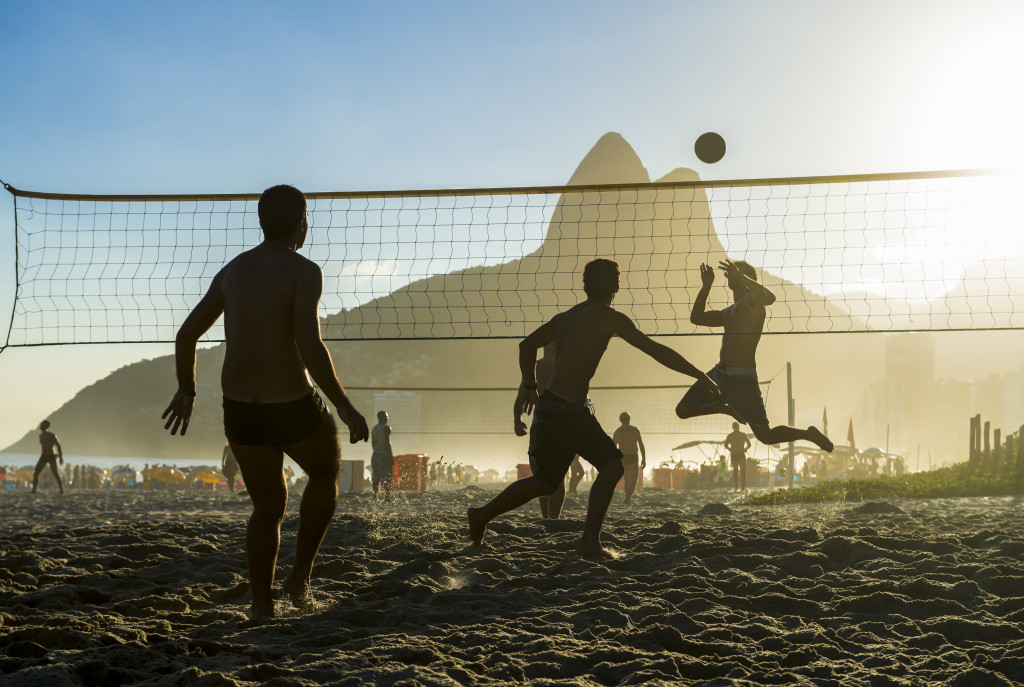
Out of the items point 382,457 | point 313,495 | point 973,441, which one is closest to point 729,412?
point 313,495

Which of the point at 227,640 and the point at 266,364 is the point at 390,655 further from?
the point at 266,364

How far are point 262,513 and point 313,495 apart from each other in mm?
203

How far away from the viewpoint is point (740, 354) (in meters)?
5.94

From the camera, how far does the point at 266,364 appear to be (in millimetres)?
3104

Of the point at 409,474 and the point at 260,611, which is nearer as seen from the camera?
the point at 260,611

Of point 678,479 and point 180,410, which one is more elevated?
point 180,410

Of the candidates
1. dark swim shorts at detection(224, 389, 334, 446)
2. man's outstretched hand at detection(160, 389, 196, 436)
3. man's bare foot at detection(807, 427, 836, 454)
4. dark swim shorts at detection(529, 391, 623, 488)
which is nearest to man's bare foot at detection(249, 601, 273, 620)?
dark swim shorts at detection(224, 389, 334, 446)

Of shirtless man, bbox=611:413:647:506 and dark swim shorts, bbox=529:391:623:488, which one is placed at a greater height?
dark swim shorts, bbox=529:391:623:488

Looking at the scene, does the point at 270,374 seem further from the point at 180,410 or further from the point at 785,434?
the point at 785,434

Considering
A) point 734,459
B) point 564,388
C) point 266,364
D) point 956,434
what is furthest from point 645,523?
point 956,434

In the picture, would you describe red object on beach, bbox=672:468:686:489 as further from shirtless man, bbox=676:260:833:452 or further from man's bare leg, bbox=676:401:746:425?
man's bare leg, bbox=676:401:746:425

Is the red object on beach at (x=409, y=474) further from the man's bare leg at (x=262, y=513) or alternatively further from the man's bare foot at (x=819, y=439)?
the man's bare leg at (x=262, y=513)

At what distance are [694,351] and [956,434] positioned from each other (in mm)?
70968

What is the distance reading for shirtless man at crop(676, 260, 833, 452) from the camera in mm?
5793
